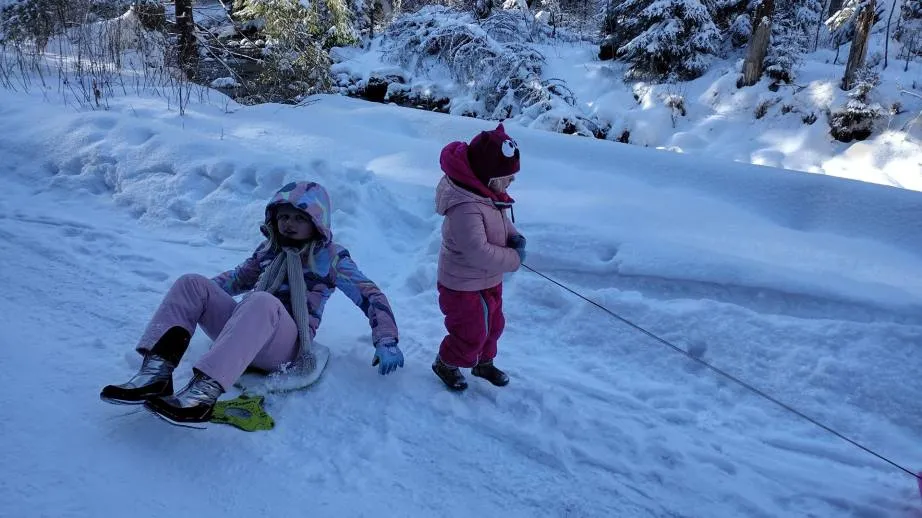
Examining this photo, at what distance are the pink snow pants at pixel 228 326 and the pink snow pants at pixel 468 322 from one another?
0.73 meters

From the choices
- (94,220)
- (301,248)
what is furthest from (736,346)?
(94,220)

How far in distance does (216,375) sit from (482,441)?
114 centimetres

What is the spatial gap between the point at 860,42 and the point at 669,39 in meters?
3.44

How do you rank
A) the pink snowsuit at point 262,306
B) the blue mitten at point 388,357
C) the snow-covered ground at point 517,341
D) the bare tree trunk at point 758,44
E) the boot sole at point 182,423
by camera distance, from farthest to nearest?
the bare tree trunk at point 758,44
the blue mitten at point 388,357
the pink snowsuit at point 262,306
the snow-covered ground at point 517,341
the boot sole at point 182,423

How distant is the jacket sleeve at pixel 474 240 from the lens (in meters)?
2.54

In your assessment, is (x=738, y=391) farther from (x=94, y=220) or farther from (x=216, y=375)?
(x=94, y=220)

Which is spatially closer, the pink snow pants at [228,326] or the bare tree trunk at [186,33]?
the pink snow pants at [228,326]

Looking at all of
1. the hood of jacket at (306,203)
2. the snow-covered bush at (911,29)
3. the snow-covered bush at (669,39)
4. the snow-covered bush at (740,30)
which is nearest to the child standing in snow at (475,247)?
the hood of jacket at (306,203)

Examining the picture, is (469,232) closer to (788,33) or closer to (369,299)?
(369,299)

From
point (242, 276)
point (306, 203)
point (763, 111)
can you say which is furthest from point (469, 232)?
point (763, 111)

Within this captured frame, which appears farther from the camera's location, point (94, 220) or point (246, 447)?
point (94, 220)

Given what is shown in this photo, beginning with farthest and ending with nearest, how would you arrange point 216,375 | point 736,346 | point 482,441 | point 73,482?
1. point 736,346
2. point 482,441
3. point 216,375
4. point 73,482

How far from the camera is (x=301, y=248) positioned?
276cm

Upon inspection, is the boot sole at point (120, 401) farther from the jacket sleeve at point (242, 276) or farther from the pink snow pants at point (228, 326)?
the jacket sleeve at point (242, 276)
